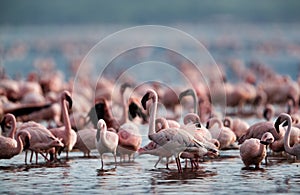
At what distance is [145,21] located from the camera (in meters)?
86.8

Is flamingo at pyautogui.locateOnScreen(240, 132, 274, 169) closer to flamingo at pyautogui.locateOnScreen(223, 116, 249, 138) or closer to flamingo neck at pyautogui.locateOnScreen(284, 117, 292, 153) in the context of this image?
flamingo neck at pyautogui.locateOnScreen(284, 117, 292, 153)

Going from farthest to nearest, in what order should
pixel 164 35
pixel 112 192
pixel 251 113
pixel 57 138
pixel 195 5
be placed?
1. pixel 195 5
2. pixel 164 35
3. pixel 251 113
4. pixel 57 138
5. pixel 112 192

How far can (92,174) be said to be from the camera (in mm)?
11109

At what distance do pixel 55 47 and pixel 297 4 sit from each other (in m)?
46.7

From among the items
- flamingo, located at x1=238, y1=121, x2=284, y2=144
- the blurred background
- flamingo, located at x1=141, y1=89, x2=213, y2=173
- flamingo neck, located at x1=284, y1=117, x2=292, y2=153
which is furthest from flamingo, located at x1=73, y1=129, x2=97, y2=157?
the blurred background

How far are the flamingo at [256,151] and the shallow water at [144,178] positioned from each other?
0.18 meters

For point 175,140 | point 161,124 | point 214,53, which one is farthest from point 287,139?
point 214,53

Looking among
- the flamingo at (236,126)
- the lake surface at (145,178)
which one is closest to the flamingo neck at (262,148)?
the lake surface at (145,178)

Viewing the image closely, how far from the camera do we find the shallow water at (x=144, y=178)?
9875 millimetres

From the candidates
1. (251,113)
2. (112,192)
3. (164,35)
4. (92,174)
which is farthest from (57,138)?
(164,35)

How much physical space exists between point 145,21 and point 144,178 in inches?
3012

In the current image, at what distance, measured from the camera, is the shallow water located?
988cm

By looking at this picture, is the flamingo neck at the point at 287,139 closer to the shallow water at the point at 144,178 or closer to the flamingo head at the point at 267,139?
the shallow water at the point at 144,178

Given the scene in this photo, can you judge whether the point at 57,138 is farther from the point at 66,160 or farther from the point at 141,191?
the point at 141,191
